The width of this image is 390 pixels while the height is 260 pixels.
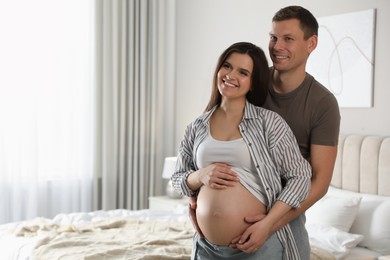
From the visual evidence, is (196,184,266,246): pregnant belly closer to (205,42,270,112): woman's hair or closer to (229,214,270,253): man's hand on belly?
(229,214,270,253): man's hand on belly

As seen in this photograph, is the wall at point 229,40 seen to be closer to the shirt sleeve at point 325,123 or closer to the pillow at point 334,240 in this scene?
the pillow at point 334,240

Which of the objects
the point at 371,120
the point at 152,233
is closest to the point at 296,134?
the point at 152,233

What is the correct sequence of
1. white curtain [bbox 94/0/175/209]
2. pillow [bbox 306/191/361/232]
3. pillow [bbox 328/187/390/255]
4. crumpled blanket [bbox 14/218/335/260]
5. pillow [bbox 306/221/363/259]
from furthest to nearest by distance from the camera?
1. white curtain [bbox 94/0/175/209]
2. pillow [bbox 306/191/361/232]
3. pillow [bbox 328/187/390/255]
4. pillow [bbox 306/221/363/259]
5. crumpled blanket [bbox 14/218/335/260]

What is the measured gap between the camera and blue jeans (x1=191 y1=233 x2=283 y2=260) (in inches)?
70.4

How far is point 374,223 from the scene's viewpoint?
10.4ft

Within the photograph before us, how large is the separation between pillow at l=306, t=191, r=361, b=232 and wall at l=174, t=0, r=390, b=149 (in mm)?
634

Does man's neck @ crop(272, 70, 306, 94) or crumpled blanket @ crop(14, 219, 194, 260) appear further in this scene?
crumpled blanket @ crop(14, 219, 194, 260)

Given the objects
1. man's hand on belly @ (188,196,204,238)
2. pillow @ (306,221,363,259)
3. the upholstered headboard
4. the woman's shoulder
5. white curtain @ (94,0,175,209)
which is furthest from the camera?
white curtain @ (94,0,175,209)

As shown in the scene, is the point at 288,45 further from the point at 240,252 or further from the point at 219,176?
the point at 240,252

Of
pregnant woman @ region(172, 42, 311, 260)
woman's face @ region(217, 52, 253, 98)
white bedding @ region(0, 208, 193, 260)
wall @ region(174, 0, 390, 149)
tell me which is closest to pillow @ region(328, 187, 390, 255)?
wall @ region(174, 0, 390, 149)

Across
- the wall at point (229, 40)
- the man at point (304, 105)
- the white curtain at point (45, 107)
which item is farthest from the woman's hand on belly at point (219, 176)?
the white curtain at point (45, 107)

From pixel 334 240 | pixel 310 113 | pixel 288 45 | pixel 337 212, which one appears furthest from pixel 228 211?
pixel 337 212

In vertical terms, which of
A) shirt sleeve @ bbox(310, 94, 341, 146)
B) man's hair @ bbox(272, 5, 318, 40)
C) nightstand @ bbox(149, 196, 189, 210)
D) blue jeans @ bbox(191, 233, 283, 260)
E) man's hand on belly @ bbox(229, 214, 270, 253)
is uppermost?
man's hair @ bbox(272, 5, 318, 40)

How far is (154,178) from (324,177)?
3642 millimetres
